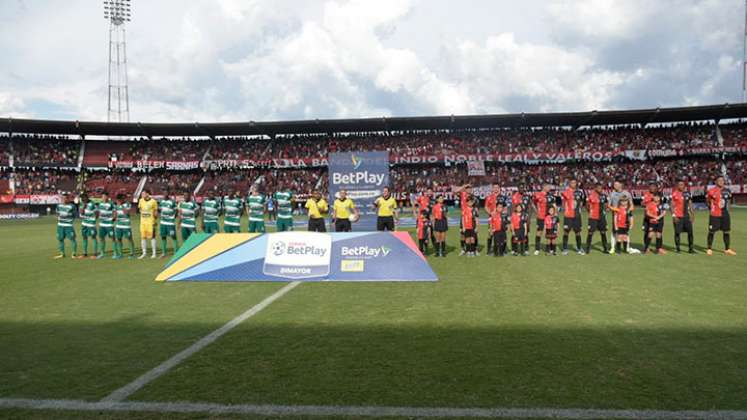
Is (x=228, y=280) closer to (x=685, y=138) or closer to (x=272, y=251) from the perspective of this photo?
(x=272, y=251)

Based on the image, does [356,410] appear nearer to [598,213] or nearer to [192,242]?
[192,242]

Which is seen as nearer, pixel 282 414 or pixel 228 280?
pixel 282 414

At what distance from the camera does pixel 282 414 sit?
3613mm

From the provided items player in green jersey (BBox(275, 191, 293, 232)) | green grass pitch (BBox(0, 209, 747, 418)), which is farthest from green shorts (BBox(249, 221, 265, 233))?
green grass pitch (BBox(0, 209, 747, 418))

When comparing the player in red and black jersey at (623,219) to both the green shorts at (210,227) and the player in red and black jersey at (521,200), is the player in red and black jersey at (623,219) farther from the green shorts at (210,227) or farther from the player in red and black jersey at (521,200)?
the green shorts at (210,227)

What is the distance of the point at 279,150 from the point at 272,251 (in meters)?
38.7

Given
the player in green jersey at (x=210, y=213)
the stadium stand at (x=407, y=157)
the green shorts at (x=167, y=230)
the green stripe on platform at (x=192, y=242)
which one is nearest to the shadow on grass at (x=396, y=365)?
the green stripe on platform at (x=192, y=242)

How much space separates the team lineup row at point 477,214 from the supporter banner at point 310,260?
3.12 meters

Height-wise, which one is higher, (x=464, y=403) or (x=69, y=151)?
(x=69, y=151)

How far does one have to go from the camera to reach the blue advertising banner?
1384 cm

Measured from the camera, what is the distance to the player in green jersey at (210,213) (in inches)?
534

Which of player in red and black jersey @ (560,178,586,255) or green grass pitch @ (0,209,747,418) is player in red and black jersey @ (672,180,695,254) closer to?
player in red and black jersey @ (560,178,586,255)

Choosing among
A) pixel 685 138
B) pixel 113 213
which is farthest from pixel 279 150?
pixel 685 138

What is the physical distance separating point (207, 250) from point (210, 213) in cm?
416
